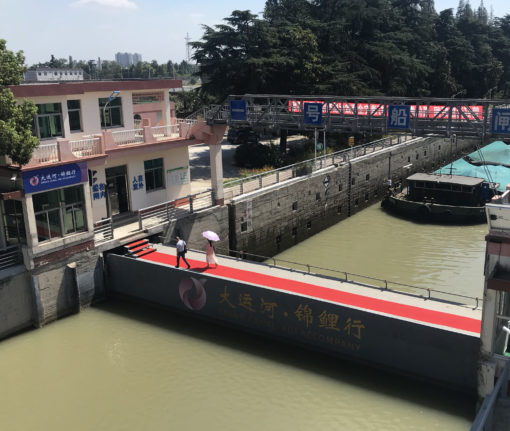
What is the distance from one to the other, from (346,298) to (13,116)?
1165 cm

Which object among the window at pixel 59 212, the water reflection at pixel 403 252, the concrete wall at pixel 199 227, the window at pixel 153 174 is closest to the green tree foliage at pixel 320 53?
the water reflection at pixel 403 252

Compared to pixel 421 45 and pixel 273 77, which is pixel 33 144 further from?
pixel 421 45

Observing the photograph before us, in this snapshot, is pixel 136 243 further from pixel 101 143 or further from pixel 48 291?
pixel 101 143

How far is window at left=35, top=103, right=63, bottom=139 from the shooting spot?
19.8 meters

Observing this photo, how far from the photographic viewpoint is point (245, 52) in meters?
38.7

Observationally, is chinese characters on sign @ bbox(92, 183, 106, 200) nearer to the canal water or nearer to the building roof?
the building roof

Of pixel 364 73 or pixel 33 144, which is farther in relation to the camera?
pixel 364 73

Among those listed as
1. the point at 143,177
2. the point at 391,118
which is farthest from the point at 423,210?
the point at 143,177

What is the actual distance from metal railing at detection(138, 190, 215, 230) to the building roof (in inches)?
207

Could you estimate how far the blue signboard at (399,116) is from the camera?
70.2ft

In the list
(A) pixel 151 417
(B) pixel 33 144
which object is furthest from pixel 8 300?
(A) pixel 151 417

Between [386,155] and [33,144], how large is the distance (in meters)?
26.8

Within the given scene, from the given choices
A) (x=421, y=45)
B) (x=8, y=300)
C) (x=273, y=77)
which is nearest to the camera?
(x=8, y=300)

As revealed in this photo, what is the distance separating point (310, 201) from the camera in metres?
29.8
